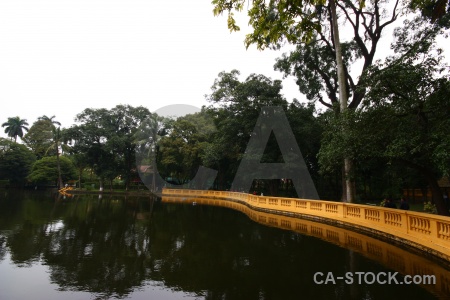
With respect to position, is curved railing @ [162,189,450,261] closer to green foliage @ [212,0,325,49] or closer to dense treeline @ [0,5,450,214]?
dense treeline @ [0,5,450,214]

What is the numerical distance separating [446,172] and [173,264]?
6856 mm

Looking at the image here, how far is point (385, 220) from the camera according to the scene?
33.5 feet

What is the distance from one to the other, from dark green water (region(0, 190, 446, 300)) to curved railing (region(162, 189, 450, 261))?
1.74 m

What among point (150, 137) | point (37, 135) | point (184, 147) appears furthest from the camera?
point (37, 135)

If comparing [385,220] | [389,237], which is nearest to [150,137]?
[385,220]

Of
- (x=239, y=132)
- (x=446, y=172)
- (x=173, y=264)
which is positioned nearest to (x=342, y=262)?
(x=446, y=172)

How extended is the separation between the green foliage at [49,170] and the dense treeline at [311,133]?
18 cm

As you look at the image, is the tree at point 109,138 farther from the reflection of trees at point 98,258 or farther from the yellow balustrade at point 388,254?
the yellow balustrade at point 388,254

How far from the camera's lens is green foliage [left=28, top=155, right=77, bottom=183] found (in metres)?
49.6

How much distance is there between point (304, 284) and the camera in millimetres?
5484

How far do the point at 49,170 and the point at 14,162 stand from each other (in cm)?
749

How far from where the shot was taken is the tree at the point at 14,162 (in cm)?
5212

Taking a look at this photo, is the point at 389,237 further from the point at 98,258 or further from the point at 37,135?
the point at 37,135

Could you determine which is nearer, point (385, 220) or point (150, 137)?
point (385, 220)
